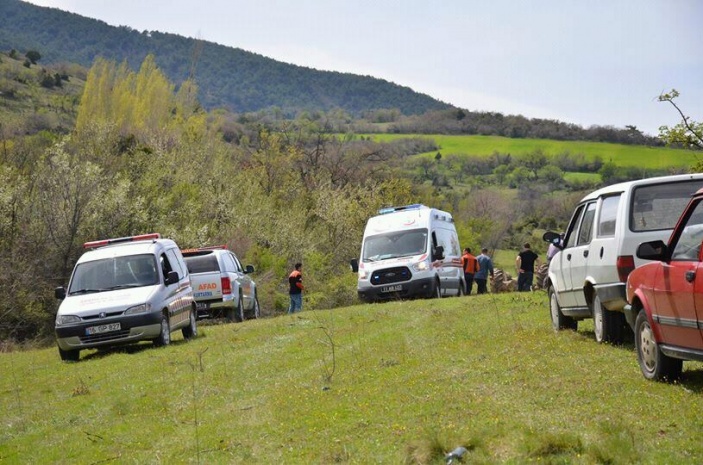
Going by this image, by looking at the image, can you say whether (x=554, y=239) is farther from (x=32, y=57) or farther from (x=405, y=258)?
(x=32, y=57)

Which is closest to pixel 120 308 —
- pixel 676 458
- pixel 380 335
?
pixel 380 335

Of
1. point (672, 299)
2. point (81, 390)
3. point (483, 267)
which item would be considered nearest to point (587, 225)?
point (672, 299)

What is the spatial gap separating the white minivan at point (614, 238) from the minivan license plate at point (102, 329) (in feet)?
28.5

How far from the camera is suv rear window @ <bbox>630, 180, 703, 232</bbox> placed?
12328 mm

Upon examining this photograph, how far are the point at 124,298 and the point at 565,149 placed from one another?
11376 cm

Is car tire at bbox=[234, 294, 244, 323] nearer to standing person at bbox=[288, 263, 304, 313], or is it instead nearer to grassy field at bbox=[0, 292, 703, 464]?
standing person at bbox=[288, 263, 304, 313]

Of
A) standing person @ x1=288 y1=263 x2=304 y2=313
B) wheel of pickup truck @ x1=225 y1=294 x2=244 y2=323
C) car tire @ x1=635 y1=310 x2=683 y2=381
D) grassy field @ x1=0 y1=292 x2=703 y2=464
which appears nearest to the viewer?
grassy field @ x1=0 y1=292 x2=703 y2=464

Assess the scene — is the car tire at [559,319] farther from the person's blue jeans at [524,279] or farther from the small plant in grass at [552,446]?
the person's blue jeans at [524,279]

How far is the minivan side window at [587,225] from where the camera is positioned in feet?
45.8

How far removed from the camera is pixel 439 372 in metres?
12.0

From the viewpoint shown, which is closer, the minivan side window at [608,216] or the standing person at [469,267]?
the minivan side window at [608,216]

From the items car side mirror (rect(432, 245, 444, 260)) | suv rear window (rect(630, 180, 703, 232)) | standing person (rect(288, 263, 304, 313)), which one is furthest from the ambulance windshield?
suv rear window (rect(630, 180, 703, 232))

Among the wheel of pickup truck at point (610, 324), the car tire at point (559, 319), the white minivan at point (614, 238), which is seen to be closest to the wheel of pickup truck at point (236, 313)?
the car tire at point (559, 319)

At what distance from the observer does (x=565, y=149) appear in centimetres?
12875
